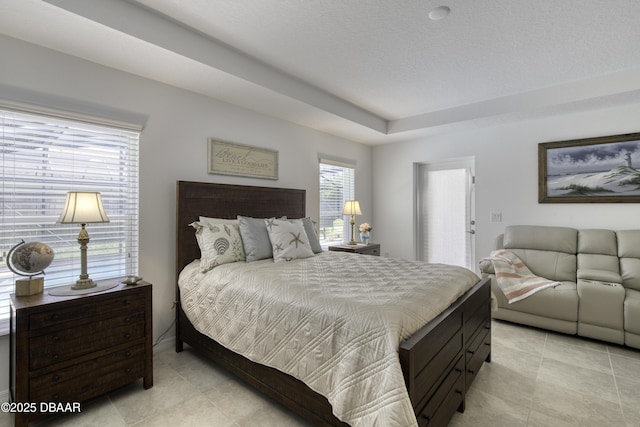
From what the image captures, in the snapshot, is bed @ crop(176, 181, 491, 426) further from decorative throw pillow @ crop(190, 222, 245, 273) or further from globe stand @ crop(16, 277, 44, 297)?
globe stand @ crop(16, 277, 44, 297)

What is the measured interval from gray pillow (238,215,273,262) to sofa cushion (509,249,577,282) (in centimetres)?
302

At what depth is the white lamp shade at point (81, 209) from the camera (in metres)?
1.86

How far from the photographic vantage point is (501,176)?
160 inches

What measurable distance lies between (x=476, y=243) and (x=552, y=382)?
2322 mm

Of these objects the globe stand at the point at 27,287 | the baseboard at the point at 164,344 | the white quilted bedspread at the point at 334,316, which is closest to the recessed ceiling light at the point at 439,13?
the white quilted bedspread at the point at 334,316

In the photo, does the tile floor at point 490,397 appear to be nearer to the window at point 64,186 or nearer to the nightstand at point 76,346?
the nightstand at point 76,346

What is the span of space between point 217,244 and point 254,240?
1.08 ft

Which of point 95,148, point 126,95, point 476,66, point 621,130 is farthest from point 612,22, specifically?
point 95,148

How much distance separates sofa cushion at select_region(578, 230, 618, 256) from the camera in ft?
10.6

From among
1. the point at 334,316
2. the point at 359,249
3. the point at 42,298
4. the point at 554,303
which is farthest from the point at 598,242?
the point at 42,298

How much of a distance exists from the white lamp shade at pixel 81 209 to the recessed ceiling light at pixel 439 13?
8.40ft

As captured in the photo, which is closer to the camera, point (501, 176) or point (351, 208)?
point (501, 176)

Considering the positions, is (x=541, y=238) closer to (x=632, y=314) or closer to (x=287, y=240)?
(x=632, y=314)

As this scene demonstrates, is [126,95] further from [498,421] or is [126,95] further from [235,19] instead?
[498,421]
